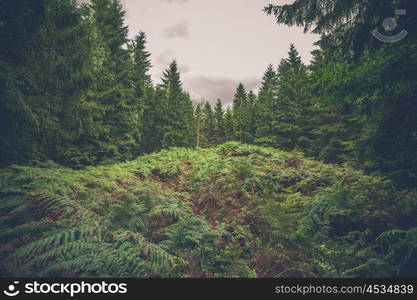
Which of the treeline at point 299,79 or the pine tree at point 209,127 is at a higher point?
the pine tree at point 209,127

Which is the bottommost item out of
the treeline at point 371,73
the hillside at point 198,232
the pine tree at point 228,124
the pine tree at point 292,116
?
the hillside at point 198,232

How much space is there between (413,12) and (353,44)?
1.26 metres

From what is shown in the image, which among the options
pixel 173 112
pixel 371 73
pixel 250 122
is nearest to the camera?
pixel 371 73

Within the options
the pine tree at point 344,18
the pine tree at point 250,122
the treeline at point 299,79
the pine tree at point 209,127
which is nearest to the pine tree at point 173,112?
the pine tree at point 250,122

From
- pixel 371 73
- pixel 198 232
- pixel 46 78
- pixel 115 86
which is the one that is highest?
pixel 115 86

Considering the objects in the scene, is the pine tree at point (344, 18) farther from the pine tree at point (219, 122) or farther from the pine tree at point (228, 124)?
the pine tree at point (219, 122)

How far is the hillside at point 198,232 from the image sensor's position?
3.64 meters

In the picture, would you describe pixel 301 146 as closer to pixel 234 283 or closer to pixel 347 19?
pixel 347 19

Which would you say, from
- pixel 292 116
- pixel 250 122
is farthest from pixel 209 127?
pixel 292 116

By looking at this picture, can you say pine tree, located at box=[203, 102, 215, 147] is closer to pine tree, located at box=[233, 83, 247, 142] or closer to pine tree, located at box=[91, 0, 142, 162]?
pine tree, located at box=[233, 83, 247, 142]

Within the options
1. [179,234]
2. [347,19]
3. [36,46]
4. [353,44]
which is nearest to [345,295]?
[179,234]

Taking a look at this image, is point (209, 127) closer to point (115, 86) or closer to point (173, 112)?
point (173, 112)

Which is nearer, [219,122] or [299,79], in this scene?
[299,79]

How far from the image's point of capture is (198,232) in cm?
525
